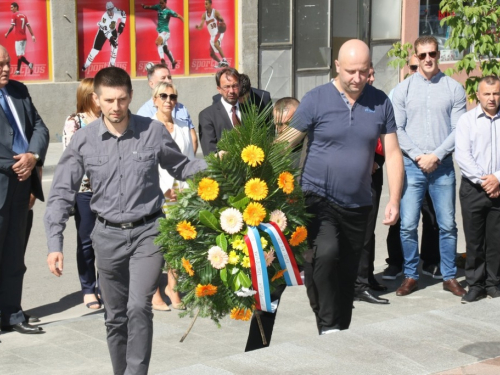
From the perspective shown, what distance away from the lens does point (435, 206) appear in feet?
28.1

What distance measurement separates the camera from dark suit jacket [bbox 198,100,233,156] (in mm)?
8250

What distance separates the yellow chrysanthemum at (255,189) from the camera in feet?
18.5

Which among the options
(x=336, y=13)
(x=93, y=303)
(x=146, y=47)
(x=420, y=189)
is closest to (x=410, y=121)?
(x=420, y=189)

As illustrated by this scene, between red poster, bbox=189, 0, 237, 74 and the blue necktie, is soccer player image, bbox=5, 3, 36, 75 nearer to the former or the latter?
red poster, bbox=189, 0, 237, 74

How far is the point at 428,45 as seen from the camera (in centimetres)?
848

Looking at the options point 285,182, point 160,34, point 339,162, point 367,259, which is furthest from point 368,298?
point 160,34

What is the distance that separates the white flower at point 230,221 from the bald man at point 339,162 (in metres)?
0.78

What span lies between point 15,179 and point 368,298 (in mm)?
3087

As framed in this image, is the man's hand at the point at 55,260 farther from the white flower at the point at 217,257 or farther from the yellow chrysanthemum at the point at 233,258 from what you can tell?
the yellow chrysanthemum at the point at 233,258

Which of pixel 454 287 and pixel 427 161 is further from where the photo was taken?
pixel 454 287

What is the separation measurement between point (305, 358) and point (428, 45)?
4.41m

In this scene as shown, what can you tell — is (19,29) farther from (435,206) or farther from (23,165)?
(435,206)

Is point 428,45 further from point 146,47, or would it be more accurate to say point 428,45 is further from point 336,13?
point 336,13

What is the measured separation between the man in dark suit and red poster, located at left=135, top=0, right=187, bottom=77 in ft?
40.0
